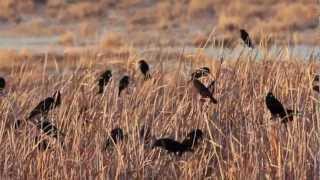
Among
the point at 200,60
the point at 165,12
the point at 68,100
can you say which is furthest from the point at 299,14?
the point at 68,100

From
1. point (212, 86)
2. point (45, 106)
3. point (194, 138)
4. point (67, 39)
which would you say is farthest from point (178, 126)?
point (67, 39)

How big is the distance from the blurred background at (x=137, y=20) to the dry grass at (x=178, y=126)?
972 cm

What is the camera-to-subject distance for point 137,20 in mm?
22047

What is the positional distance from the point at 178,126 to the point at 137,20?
627 inches

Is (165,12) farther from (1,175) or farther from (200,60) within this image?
(1,175)

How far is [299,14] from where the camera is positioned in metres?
23.3

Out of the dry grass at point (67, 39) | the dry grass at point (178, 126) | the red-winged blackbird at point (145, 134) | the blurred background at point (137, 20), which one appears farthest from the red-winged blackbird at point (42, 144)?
the blurred background at point (137, 20)

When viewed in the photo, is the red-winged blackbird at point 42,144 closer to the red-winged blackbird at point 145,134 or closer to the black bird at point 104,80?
the red-winged blackbird at point 145,134

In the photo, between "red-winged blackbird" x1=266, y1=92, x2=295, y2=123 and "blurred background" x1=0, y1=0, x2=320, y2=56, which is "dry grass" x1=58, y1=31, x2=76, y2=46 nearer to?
"blurred background" x1=0, y1=0, x2=320, y2=56

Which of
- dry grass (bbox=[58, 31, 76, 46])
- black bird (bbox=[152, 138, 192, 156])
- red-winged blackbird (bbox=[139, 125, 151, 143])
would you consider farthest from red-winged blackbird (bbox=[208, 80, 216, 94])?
dry grass (bbox=[58, 31, 76, 46])

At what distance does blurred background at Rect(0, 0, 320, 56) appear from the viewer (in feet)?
62.5

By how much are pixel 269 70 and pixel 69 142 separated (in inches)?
84.3

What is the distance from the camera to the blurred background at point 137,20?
1905 cm

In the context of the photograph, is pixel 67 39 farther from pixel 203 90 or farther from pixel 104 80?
pixel 203 90
